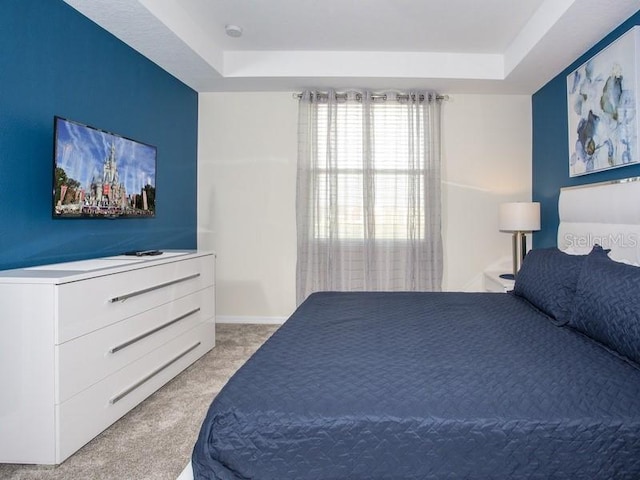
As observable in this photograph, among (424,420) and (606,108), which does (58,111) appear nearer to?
(424,420)

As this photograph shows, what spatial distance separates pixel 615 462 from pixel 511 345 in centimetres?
59

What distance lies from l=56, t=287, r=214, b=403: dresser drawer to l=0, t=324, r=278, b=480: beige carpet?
29cm

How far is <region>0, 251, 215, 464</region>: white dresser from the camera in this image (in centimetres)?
174

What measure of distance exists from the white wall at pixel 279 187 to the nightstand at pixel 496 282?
0.42ft

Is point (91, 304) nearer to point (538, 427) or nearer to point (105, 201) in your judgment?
point (105, 201)

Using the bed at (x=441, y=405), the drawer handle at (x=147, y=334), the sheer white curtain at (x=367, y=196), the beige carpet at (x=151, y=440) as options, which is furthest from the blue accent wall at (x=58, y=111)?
the bed at (x=441, y=405)

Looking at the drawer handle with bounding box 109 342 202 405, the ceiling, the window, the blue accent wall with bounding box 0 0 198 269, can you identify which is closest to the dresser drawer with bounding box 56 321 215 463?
the drawer handle with bounding box 109 342 202 405

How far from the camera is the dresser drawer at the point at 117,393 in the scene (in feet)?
5.94

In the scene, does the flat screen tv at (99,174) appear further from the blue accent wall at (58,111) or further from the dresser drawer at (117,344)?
the dresser drawer at (117,344)

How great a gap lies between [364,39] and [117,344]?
2.95 m

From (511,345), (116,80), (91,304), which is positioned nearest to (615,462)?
(511,345)

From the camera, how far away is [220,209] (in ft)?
13.9

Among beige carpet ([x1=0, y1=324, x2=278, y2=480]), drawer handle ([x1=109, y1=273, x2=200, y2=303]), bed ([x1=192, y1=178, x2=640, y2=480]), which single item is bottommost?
beige carpet ([x1=0, y1=324, x2=278, y2=480])

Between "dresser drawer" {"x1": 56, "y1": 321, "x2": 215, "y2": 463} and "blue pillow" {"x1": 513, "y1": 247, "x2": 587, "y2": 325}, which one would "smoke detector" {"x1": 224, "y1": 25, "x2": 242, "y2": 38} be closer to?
"dresser drawer" {"x1": 56, "y1": 321, "x2": 215, "y2": 463}
